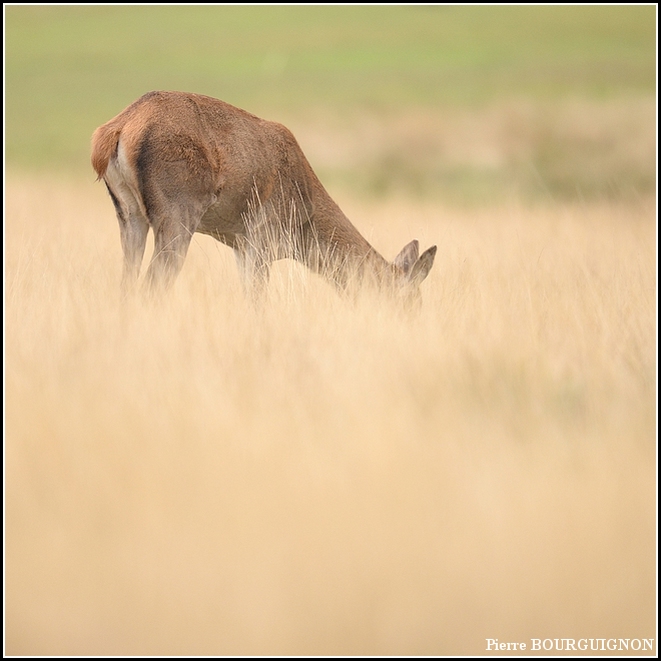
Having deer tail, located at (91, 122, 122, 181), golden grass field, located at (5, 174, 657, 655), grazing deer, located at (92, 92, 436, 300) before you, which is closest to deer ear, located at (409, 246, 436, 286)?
grazing deer, located at (92, 92, 436, 300)

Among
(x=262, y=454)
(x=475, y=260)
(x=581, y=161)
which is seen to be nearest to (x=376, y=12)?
(x=581, y=161)

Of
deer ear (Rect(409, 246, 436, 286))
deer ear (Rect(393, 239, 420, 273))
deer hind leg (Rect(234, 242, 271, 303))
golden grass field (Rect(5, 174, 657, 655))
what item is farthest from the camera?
deer ear (Rect(393, 239, 420, 273))

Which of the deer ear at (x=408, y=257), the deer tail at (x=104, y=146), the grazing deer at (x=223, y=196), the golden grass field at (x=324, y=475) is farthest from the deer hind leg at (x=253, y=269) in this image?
the deer tail at (x=104, y=146)

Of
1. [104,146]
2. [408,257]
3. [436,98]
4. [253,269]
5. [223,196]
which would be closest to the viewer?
[104,146]

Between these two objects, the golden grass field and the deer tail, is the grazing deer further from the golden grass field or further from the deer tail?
the golden grass field

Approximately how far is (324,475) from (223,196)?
3772 mm

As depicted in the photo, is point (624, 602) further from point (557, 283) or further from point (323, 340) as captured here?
point (557, 283)

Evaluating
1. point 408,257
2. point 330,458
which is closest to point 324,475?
point 330,458

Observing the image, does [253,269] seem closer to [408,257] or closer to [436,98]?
[408,257]

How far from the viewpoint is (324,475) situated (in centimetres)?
310

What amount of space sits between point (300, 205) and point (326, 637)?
16.4ft

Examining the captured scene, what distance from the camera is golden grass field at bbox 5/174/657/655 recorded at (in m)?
2.51

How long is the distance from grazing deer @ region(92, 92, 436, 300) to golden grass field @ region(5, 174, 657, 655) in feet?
2.65

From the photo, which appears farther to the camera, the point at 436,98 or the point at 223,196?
the point at 436,98
